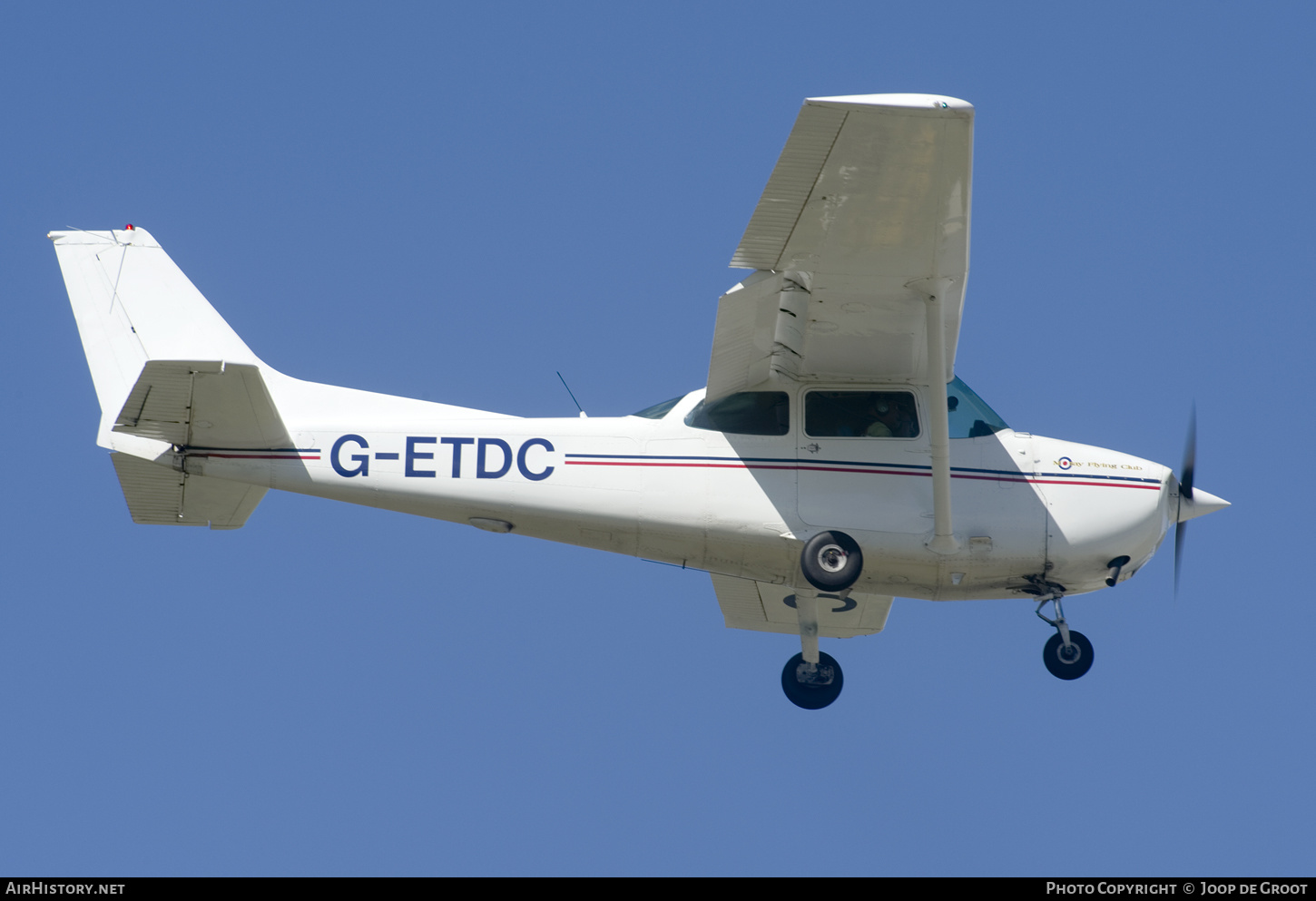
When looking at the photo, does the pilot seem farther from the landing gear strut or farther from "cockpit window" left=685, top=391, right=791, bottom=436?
the landing gear strut

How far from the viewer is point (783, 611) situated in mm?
16594

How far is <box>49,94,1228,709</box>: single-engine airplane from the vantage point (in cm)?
1340

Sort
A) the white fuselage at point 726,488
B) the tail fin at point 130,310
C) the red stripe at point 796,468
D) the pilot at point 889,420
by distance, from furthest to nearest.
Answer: the tail fin at point 130,310, the pilot at point 889,420, the red stripe at point 796,468, the white fuselage at point 726,488

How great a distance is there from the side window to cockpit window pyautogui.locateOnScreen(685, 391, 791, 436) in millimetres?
230

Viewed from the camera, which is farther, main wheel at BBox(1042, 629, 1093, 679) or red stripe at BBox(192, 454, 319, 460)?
main wheel at BBox(1042, 629, 1093, 679)

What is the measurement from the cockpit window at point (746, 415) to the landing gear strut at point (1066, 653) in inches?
116

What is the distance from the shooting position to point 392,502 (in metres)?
13.6

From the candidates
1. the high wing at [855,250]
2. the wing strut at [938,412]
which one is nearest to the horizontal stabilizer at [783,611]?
the wing strut at [938,412]

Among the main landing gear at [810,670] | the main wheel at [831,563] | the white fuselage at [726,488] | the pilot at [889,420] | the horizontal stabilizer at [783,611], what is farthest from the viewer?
the horizontal stabilizer at [783,611]

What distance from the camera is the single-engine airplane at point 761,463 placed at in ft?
44.0

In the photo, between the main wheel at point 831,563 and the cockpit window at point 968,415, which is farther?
the cockpit window at point 968,415

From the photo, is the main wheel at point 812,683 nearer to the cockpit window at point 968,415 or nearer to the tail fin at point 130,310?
Result: the cockpit window at point 968,415

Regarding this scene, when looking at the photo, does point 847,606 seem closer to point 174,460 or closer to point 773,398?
point 773,398

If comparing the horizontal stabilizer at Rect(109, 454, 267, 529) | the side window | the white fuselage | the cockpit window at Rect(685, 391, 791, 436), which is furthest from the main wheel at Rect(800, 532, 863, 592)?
the horizontal stabilizer at Rect(109, 454, 267, 529)
